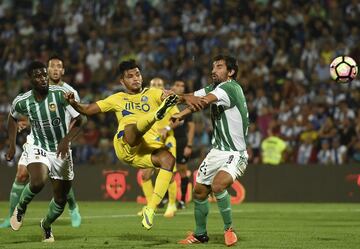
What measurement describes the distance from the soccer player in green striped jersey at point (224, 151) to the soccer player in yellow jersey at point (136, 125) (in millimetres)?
640

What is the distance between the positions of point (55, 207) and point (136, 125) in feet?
4.61

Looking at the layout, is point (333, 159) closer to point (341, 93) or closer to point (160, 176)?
point (341, 93)

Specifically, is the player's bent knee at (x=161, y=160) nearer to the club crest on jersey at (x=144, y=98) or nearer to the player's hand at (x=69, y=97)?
the club crest on jersey at (x=144, y=98)

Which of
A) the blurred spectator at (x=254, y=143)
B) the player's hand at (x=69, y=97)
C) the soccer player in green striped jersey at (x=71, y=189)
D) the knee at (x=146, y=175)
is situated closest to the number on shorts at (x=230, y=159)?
the player's hand at (x=69, y=97)

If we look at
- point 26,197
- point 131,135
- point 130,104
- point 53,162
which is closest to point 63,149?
point 53,162

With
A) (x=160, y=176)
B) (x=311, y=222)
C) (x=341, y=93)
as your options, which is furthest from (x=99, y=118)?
(x=160, y=176)

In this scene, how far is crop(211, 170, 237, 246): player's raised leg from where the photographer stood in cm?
1017

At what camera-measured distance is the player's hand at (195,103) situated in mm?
9719

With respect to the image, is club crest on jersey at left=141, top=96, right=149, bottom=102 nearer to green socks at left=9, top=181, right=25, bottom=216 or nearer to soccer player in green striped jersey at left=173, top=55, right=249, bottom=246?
soccer player in green striped jersey at left=173, top=55, right=249, bottom=246

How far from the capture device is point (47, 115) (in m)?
11.1

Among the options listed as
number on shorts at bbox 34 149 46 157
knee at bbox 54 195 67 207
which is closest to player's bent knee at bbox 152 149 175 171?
knee at bbox 54 195 67 207

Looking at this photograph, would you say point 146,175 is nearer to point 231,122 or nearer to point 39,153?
point 39,153

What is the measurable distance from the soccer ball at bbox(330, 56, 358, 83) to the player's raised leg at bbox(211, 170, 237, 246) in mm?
3270

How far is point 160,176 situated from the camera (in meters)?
11.2
